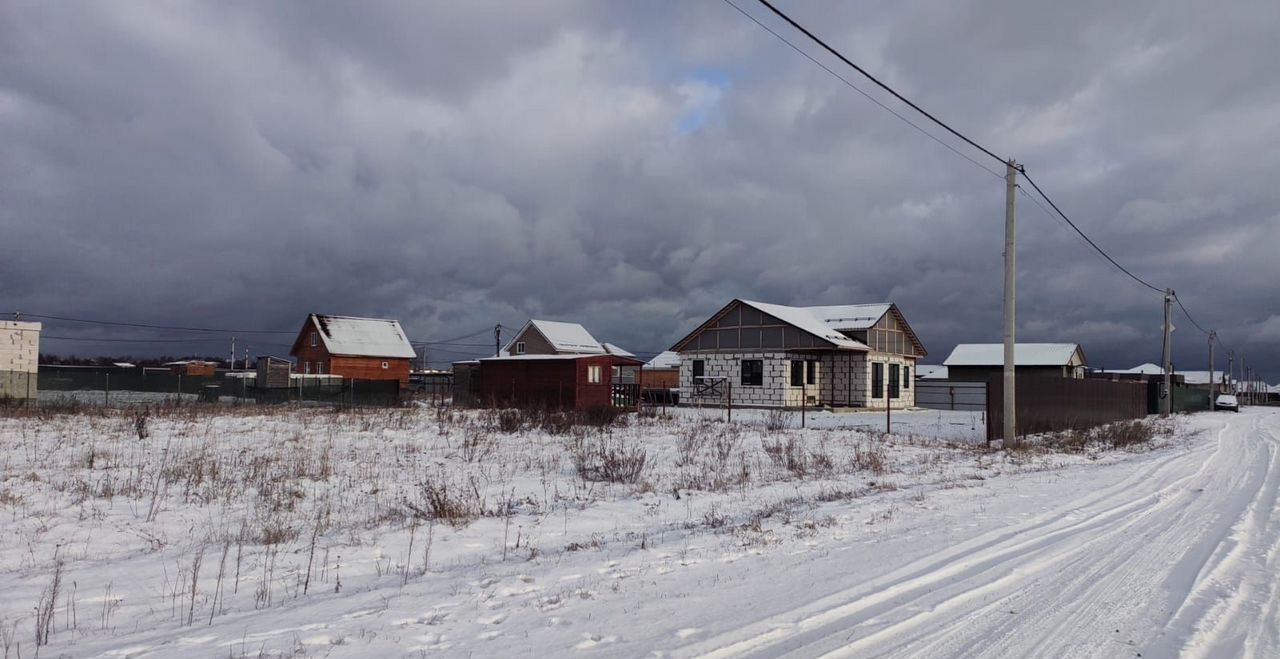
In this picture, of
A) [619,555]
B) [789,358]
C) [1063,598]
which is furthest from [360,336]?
[1063,598]

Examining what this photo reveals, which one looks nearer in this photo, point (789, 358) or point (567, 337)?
point (789, 358)

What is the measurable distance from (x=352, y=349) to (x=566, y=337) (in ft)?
59.1

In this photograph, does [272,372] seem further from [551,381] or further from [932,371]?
[932,371]

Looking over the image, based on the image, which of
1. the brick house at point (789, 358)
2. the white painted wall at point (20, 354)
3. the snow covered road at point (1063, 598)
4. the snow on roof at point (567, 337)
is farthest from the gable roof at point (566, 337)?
the snow covered road at point (1063, 598)

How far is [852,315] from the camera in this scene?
148 ft

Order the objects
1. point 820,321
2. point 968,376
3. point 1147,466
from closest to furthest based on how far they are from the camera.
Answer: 1. point 1147,466
2. point 820,321
3. point 968,376

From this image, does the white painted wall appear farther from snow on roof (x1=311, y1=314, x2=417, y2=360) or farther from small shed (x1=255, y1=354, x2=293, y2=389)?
snow on roof (x1=311, y1=314, x2=417, y2=360)

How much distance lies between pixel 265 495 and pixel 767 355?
108ft

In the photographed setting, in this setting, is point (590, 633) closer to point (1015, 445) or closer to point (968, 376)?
point (1015, 445)

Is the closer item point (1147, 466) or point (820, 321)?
point (1147, 466)

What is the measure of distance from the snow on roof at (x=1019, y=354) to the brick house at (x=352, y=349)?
156 feet

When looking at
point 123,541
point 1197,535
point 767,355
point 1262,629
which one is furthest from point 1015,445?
point 767,355

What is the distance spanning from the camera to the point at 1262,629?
4906 mm

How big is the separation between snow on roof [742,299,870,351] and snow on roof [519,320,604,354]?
78.1ft
